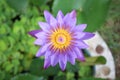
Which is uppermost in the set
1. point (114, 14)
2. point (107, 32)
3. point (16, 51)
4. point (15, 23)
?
point (114, 14)

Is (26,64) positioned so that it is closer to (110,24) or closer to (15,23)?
(15,23)

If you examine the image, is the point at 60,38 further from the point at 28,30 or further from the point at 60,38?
the point at 28,30

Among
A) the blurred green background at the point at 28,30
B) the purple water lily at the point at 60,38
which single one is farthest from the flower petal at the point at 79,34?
the blurred green background at the point at 28,30

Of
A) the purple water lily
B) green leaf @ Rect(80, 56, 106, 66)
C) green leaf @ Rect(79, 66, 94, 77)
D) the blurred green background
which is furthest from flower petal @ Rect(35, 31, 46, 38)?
green leaf @ Rect(79, 66, 94, 77)

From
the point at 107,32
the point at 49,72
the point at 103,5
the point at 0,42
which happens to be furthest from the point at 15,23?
the point at 107,32

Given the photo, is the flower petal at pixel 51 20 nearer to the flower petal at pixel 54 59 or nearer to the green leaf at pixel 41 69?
the flower petal at pixel 54 59
